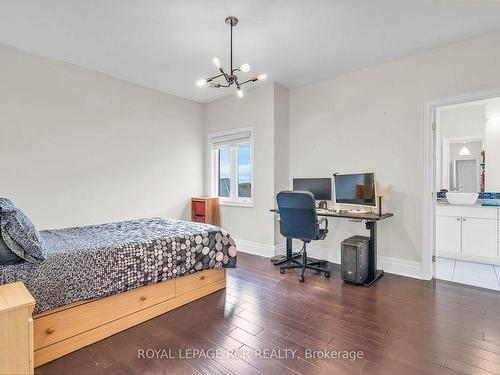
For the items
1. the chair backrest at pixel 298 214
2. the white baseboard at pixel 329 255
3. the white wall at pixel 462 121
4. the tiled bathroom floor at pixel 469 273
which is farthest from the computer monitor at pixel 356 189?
the white wall at pixel 462 121

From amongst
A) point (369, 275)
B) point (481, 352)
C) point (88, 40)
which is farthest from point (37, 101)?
point (481, 352)

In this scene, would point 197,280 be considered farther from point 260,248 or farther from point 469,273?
point 469,273

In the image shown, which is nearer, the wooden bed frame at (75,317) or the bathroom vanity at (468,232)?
the wooden bed frame at (75,317)

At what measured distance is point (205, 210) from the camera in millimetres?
4734

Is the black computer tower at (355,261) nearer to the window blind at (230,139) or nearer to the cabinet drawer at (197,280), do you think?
the cabinet drawer at (197,280)

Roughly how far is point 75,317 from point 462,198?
16.1 ft

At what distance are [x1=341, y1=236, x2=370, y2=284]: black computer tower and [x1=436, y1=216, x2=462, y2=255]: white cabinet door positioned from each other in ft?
5.89

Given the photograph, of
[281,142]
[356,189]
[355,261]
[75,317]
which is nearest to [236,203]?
[281,142]

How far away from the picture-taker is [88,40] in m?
2.90

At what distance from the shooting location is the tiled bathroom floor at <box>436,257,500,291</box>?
120 inches

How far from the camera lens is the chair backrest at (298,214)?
304 cm

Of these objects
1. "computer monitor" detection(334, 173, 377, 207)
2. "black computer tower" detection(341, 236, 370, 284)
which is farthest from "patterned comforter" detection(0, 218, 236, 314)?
"computer monitor" detection(334, 173, 377, 207)

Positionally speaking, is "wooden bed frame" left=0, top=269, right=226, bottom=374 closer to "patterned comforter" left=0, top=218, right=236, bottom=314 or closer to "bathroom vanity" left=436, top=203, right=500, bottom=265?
"patterned comforter" left=0, top=218, right=236, bottom=314

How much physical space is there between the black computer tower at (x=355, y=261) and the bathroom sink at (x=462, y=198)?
1.98m
